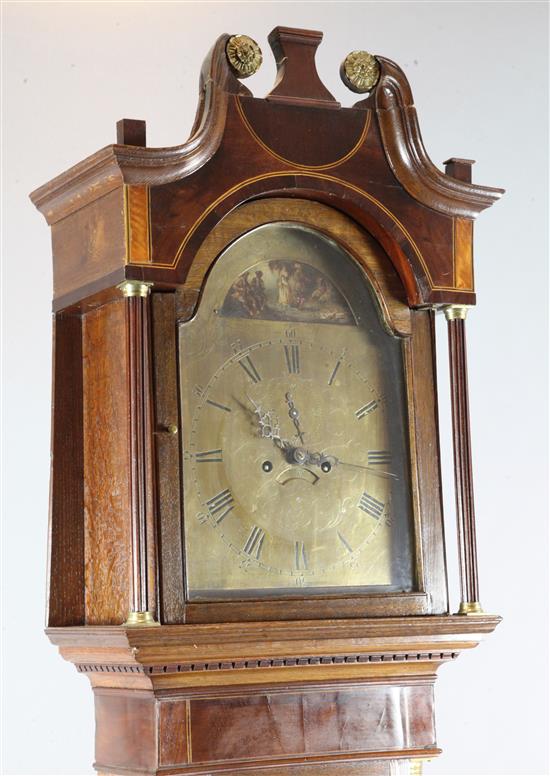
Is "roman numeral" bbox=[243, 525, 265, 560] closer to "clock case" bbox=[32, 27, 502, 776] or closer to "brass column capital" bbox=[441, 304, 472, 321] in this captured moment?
Result: "clock case" bbox=[32, 27, 502, 776]

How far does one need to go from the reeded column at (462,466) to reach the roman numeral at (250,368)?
369 mm

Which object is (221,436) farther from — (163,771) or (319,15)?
(319,15)

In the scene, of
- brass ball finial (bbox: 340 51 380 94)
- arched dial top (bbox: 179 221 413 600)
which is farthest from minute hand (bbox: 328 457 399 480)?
brass ball finial (bbox: 340 51 380 94)

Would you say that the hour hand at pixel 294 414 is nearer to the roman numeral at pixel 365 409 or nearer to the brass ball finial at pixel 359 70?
the roman numeral at pixel 365 409

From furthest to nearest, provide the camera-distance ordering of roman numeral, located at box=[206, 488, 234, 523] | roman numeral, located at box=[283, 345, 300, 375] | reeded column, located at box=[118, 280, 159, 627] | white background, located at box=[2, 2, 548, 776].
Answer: white background, located at box=[2, 2, 548, 776] → roman numeral, located at box=[283, 345, 300, 375] → roman numeral, located at box=[206, 488, 234, 523] → reeded column, located at box=[118, 280, 159, 627]

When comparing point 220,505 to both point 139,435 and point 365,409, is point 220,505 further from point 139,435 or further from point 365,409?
point 365,409

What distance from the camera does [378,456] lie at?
2789 millimetres

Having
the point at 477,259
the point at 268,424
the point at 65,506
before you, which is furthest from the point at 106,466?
the point at 477,259

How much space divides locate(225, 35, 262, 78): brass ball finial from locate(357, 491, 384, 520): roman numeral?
735mm

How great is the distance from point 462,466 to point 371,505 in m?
0.18

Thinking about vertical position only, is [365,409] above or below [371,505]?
above

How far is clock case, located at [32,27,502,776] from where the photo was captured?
255cm

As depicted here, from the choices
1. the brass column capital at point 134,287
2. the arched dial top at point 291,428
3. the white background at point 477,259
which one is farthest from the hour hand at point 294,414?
the white background at point 477,259

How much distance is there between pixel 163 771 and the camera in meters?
2.52
